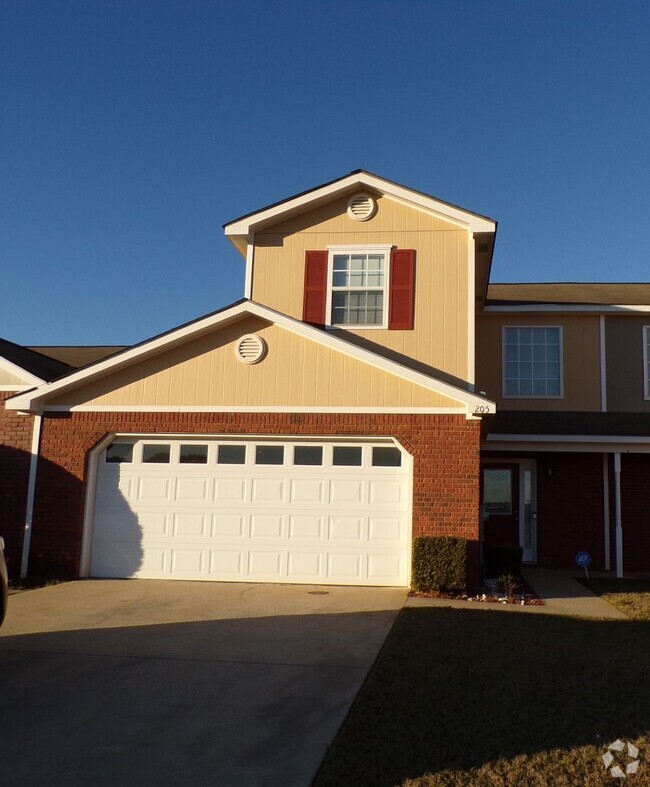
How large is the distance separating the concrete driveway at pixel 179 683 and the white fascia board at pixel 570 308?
26.4ft

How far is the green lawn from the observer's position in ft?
14.8

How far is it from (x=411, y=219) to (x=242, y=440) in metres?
5.29

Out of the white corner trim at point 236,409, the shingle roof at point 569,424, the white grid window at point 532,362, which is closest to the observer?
the white corner trim at point 236,409

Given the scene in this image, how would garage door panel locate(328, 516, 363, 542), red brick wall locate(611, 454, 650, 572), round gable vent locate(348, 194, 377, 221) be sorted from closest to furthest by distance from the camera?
garage door panel locate(328, 516, 363, 542) < round gable vent locate(348, 194, 377, 221) < red brick wall locate(611, 454, 650, 572)

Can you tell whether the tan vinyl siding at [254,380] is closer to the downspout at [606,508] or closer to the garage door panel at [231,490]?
the garage door panel at [231,490]

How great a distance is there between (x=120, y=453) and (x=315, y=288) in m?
4.66

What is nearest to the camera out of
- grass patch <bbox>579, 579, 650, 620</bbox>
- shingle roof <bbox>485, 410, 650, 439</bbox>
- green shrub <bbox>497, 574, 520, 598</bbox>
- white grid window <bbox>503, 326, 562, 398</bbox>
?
grass patch <bbox>579, 579, 650, 620</bbox>

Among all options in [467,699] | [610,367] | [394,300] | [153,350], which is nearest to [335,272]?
[394,300]

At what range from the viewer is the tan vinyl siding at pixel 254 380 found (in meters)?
11.7

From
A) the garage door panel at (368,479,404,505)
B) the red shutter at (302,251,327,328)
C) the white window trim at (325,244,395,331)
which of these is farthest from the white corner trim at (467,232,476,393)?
the red shutter at (302,251,327,328)

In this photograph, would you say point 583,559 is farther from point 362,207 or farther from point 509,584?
point 362,207

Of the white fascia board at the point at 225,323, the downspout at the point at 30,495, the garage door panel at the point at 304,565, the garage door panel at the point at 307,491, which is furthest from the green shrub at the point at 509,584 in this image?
the downspout at the point at 30,495

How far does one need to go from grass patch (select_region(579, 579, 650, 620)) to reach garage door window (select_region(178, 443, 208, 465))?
6.64m

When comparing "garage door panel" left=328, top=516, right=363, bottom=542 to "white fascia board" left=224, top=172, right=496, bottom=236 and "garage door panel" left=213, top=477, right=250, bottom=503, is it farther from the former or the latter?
"white fascia board" left=224, top=172, right=496, bottom=236
